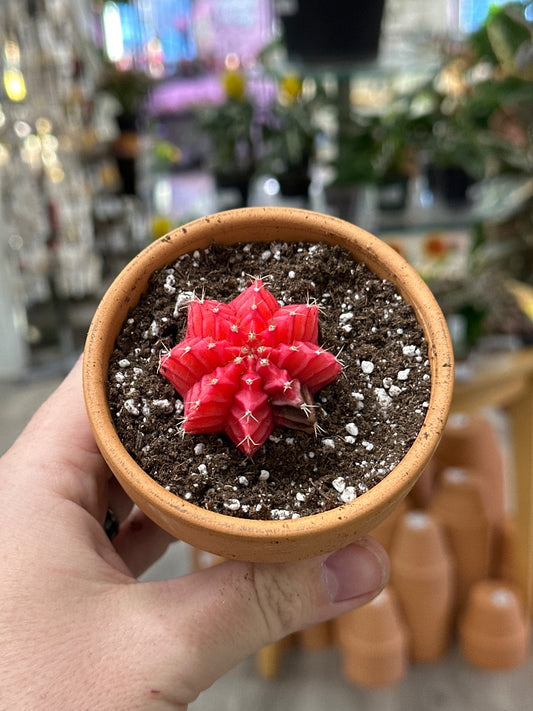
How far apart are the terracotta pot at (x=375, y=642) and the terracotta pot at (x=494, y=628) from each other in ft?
0.45

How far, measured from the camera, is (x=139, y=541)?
797 millimetres

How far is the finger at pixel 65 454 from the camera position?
62 centimetres

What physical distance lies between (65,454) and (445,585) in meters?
0.84

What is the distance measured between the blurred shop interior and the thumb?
2.35 feet

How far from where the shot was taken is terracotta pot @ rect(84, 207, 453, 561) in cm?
47

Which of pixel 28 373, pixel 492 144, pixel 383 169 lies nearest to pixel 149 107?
pixel 28 373

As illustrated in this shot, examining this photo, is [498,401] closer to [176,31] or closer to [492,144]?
[492,144]

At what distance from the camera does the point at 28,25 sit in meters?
1.88

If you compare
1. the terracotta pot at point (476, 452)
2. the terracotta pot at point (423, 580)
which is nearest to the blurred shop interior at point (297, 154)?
the terracotta pot at point (476, 452)

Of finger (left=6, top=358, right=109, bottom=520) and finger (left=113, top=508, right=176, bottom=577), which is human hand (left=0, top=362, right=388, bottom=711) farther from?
finger (left=113, top=508, right=176, bottom=577)

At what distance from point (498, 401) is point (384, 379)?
2.37 feet

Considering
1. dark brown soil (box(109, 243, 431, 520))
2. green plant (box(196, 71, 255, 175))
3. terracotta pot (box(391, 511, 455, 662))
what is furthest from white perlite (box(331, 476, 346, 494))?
green plant (box(196, 71, 255, 175))

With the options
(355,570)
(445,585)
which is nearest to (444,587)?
(445,585)

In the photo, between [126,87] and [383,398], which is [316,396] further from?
[126,87]
